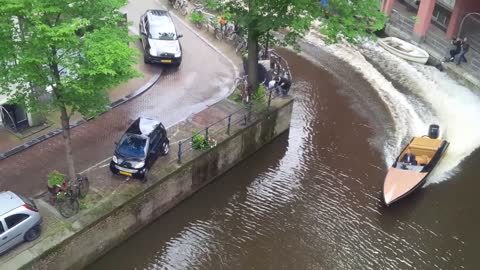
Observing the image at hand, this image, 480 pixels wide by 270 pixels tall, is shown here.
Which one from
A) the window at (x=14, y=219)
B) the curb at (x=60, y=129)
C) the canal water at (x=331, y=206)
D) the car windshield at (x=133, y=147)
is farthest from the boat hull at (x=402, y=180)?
the window at (x=14, y=219)

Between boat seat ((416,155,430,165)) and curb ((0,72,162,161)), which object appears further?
boat seat ((416,155,430,165))

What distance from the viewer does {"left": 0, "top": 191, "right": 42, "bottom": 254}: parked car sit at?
16.0 m

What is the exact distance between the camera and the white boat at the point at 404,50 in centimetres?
3472

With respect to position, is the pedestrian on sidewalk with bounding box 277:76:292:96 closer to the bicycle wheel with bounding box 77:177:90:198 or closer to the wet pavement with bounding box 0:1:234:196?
the wet pavement with bounding box 0:1:234:196

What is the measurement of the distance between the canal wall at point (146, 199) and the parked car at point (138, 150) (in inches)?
17.3

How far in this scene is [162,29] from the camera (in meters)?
30.2

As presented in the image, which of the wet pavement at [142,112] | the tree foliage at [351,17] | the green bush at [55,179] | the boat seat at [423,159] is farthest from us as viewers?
the boat seat at [423,159]

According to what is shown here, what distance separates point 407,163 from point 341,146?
3.48 metres

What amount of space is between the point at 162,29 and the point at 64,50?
1493 cm

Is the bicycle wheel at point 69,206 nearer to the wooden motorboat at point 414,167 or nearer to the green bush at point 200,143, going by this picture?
the green bush at point 200,143

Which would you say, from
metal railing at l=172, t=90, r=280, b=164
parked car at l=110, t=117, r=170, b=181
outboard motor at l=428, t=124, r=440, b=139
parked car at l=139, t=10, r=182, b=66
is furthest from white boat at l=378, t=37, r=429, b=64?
parked car at l=110, t=117, r=170, b=181

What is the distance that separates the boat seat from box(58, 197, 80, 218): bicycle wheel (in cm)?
1415

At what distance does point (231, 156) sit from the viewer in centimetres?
2311

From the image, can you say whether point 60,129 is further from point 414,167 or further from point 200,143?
point 414,167
